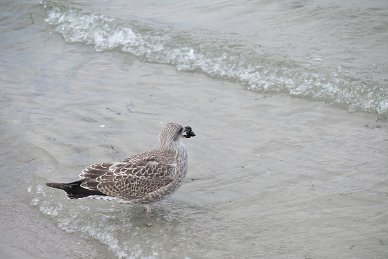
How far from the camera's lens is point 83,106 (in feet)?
30.1

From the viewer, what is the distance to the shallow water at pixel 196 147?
6.08 metres

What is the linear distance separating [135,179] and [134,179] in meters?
0.01

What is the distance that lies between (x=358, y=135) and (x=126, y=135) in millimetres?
3064

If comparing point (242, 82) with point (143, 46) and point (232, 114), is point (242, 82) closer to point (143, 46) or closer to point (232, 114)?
point (232, 114)

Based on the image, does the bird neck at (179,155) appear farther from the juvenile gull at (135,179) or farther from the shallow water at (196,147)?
the shallow water at (196,147)

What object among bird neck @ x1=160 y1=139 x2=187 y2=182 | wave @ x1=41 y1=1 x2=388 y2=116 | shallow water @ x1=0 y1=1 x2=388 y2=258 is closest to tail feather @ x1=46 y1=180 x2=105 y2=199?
shallow water @ x1=0 y1=1 x2=388 y2=258

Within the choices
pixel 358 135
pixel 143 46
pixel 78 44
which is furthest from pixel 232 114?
pixel 78 44

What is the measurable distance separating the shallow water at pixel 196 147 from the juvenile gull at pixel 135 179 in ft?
1.19

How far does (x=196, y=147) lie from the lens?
25.8ft

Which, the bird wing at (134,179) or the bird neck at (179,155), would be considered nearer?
the bird wing at (134,179)

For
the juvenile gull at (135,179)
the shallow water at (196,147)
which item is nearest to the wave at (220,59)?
the shallow water at (196,147)

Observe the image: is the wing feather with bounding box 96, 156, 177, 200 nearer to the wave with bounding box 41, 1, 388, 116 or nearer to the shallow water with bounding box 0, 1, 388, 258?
Result: the shallow water with bounding box 0, 1, 388, 258

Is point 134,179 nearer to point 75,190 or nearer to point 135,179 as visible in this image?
point 135,179

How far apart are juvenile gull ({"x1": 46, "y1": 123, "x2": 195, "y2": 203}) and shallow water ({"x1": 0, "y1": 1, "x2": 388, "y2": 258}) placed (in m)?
0.36
